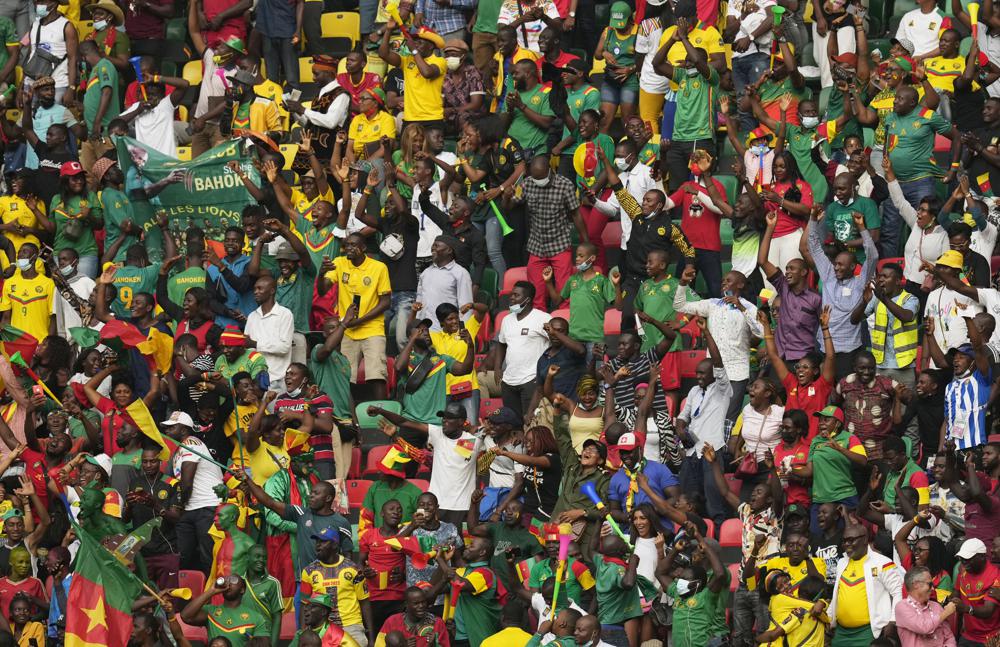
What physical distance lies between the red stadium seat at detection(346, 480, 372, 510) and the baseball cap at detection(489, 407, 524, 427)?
1211mm

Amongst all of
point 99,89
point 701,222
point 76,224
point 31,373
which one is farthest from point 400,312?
point 99,89

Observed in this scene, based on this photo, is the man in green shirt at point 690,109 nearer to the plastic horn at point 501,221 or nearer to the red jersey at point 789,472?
the plastic horn at point 501,221

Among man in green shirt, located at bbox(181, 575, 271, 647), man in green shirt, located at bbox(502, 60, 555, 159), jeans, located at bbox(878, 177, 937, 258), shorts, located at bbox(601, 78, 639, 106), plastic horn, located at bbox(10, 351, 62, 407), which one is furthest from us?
shorts, located at bbox(601, 78, 639, 106)

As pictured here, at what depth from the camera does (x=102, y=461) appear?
18.8 meters

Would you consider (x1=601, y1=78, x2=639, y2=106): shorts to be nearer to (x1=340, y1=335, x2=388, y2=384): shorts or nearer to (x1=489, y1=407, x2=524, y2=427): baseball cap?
(x1=340, y1=335, x2=388, y2=384): shorts

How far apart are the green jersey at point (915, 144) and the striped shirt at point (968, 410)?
8.94ft

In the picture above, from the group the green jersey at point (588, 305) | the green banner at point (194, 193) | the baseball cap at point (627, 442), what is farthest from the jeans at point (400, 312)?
the baseball cap at point (627, 442)

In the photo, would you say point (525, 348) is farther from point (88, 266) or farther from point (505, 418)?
point (88, 266)

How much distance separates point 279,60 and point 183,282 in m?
3.43

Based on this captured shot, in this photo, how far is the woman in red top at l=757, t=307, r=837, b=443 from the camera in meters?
18.2

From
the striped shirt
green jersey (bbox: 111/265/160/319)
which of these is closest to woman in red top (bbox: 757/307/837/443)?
the striped shirt

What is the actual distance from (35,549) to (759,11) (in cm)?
788

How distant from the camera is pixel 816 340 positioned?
1889 cm

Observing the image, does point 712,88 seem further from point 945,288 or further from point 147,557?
point 147,557
